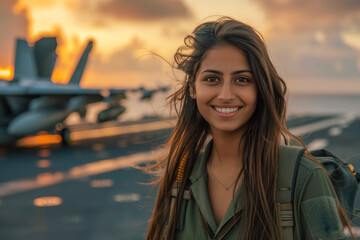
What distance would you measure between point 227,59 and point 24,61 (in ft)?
75.7

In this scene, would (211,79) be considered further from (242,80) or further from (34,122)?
(34,122)

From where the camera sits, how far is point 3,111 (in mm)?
18422

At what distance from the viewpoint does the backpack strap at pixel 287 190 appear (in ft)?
5.08

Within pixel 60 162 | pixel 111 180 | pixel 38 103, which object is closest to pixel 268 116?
pixel 111 180

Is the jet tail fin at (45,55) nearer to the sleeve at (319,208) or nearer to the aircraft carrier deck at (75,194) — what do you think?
the aircraft carrier deck at (75,194)

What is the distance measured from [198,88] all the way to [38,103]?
1773 cm

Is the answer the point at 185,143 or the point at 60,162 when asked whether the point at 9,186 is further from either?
the point at 185,143

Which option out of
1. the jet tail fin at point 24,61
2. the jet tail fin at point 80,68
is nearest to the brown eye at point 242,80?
the jet tail fin at point 24,61

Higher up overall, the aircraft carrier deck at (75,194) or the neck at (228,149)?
the aircraft carrier deck at (75,194)

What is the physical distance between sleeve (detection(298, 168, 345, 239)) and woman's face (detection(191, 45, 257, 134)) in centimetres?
43

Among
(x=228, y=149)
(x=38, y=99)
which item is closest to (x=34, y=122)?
(x=38, y=99)

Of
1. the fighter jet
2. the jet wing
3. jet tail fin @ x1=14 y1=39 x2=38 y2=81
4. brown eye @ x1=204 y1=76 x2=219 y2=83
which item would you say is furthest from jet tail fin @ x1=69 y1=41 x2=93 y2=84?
brown eye @ x1=204 y1=76 x2=219 y2=83

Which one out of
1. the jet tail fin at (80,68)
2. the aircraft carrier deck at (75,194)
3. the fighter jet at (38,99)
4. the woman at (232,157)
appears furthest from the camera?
the jet tail fin at (80,68)

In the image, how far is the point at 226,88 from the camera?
5.75 ft
